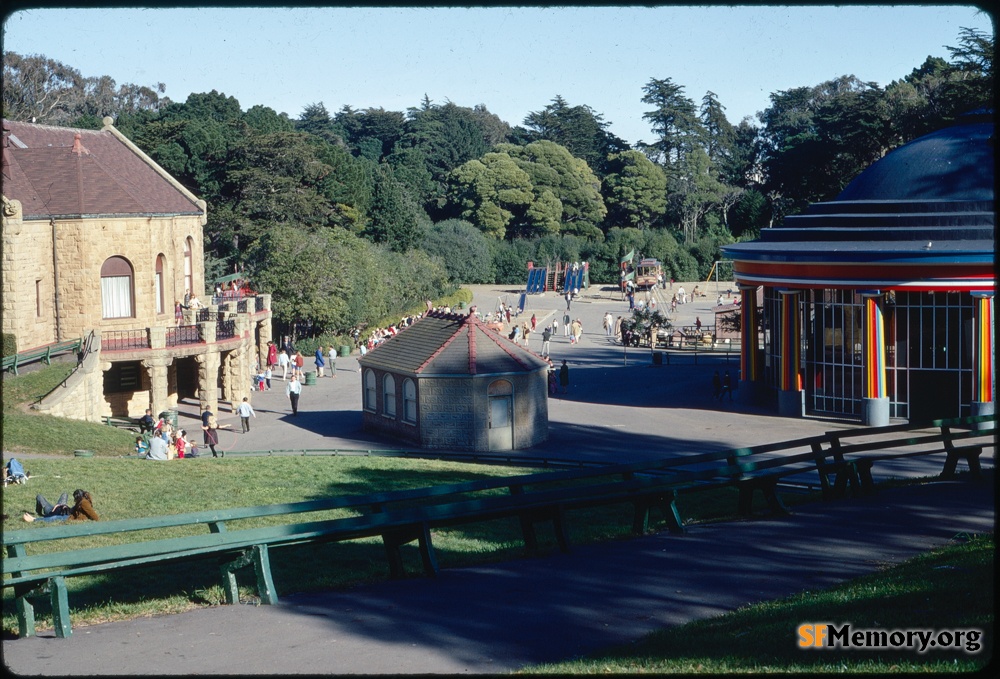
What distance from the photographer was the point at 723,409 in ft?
110

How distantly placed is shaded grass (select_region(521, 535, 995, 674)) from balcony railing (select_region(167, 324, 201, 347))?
31.4m

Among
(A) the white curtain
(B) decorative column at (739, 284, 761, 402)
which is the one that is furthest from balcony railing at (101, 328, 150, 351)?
(B) decorative column at (739, 284, 761, 402)

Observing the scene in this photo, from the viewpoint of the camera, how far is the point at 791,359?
32.0 metres

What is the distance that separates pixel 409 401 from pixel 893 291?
44.7 ft

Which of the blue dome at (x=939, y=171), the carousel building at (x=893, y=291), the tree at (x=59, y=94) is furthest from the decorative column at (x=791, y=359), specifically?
the tree at (x=59, y=94)

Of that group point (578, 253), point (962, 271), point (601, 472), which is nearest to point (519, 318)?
point (578, 253)

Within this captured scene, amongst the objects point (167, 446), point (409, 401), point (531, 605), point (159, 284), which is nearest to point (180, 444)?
point (167, 446)

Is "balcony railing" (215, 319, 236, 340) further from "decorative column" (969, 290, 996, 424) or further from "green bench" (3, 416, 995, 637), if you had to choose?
"green bench" (3, 416, 995, 637)

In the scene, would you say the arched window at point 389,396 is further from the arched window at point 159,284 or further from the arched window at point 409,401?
the arched window at point 159,284

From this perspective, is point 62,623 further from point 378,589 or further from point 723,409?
point 723,409

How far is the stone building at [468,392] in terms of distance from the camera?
29.0 meters

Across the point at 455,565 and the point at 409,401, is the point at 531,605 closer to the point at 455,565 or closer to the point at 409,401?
the point at 455,565

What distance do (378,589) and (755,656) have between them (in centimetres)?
370

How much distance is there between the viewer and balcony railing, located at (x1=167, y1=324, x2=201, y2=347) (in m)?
37.5
